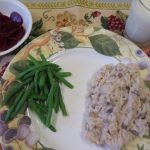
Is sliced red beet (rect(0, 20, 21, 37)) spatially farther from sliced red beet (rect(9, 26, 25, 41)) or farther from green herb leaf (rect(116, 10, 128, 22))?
green herb leaf (rect(116, 10, 128, 22))

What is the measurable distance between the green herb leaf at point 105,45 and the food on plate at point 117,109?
10 centimetres

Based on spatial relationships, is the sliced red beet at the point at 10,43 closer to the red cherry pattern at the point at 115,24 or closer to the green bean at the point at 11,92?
the green bean at the point at 11,92

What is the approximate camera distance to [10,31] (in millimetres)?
1123

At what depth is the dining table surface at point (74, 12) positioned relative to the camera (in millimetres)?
1246

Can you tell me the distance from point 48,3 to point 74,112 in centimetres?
51

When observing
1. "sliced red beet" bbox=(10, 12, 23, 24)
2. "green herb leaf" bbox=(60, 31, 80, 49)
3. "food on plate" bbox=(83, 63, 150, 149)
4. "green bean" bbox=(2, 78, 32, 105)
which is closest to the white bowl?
"sliced red beet" bbox=(10, 12, 23, 24)

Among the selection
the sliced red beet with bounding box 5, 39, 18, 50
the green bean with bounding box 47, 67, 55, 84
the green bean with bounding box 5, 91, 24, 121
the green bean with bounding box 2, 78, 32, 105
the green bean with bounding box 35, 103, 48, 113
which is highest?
the sliced red beet with bounding box 5, 39, 18, 50

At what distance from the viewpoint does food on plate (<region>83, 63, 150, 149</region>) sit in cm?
94

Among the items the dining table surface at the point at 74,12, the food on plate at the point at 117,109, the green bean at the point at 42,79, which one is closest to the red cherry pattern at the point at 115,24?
the dining table surface at the point at 74,12

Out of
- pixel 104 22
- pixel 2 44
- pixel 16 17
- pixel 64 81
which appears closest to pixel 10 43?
pixel 2 44

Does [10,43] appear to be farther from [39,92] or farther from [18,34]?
[39,92]

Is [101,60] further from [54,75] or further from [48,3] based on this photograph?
[48,3]

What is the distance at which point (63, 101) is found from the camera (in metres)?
1.02

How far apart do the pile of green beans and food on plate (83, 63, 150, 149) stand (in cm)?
10
